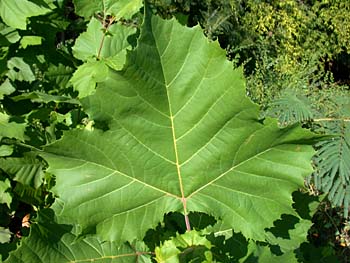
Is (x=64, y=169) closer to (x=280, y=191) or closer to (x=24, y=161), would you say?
(x=280, y=191)

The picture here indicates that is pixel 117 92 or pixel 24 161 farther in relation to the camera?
pixel 24 161

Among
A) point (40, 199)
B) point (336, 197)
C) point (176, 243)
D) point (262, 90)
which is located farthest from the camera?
point (262, 90)

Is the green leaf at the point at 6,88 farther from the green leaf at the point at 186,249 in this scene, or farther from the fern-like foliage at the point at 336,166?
the fern-like foliage at the point at 336,166

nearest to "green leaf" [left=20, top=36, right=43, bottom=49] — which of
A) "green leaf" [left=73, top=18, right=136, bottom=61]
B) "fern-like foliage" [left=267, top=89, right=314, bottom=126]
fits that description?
"green leaf" [left=73, top=18, right=136, bottom=61]

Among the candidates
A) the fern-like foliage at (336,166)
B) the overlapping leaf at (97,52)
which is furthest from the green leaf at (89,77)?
the fern-like foliage at (336,166)

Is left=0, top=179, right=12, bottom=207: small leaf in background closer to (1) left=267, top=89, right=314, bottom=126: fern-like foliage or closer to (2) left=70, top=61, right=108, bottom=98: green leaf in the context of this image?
(2) left=70, top=61, right=108, bottom=98: green leaf

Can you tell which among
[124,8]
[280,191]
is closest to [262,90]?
[124,8]
